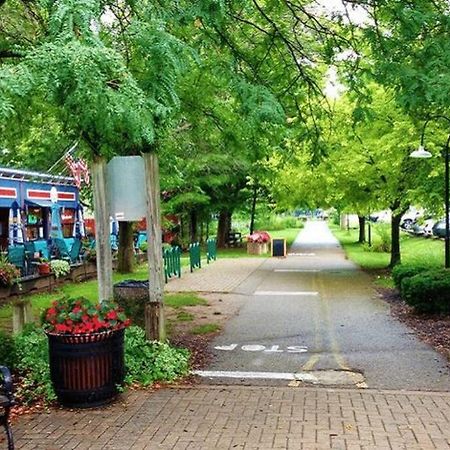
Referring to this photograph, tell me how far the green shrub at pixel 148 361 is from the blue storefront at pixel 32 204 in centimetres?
1393

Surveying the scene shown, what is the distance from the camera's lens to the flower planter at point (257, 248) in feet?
104

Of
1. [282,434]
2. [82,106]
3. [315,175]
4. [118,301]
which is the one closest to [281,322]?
[118,301]

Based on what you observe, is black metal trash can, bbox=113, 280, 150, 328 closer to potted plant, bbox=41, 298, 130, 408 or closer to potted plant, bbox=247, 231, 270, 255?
potted plant, bbox=41, 298, 130, 408

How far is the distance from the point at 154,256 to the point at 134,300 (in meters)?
1.40

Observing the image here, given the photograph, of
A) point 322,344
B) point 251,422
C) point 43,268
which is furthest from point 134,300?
point 43,268

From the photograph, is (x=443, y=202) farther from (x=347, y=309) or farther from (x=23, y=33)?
(x=23, y=33)

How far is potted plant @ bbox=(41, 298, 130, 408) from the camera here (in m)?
6.31

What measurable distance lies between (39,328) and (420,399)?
471 centimetres

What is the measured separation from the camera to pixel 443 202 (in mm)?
17422

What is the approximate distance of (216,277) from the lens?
20.6m

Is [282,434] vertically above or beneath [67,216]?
beneath

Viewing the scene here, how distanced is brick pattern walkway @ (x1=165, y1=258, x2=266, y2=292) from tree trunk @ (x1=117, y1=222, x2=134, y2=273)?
195 cm

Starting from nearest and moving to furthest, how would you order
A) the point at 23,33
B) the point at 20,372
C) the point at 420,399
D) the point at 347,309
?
the point at 420,399
the point at 20,372
the point at 23,33
the point at 347,309

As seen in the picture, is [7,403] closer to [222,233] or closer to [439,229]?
[222,233]
